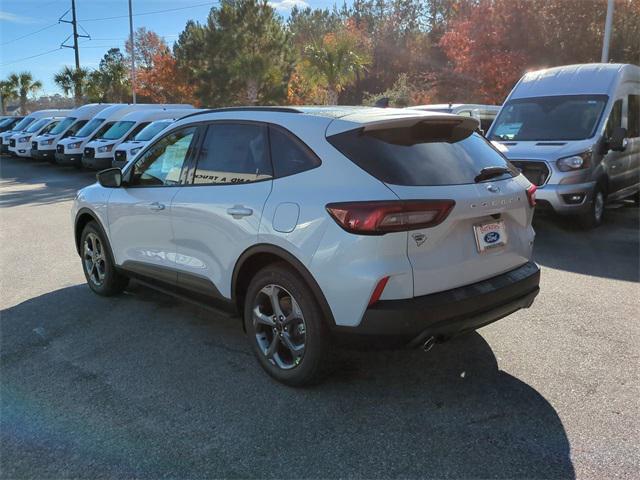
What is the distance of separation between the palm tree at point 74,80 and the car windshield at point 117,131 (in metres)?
31.3

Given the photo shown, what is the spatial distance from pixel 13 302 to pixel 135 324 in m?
1.54

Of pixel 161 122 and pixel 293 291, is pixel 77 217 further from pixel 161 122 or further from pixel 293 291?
pixel 161 122

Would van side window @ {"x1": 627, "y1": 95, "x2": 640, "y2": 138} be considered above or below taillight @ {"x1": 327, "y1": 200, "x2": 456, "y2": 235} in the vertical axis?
above

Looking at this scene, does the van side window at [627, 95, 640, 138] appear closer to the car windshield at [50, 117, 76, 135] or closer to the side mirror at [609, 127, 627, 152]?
the side mirror at [609, 127, 627, 152]

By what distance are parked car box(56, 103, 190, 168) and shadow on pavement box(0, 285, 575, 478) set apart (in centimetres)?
1520

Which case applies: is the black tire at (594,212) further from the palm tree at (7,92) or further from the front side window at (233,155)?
the palm tree at (7,92)

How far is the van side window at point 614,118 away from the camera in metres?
8.55

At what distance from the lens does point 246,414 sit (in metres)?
3.29

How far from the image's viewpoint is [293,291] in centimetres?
341

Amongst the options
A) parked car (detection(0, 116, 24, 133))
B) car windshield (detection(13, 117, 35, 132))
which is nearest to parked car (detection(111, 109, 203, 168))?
car windshield (detection(13, 117, 35, 132))

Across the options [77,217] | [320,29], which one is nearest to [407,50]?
[320,29]

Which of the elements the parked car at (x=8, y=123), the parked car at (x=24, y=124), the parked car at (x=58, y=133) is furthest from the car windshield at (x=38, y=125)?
the parked car at (x=8, y=123)

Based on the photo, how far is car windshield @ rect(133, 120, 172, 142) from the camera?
15859 mm

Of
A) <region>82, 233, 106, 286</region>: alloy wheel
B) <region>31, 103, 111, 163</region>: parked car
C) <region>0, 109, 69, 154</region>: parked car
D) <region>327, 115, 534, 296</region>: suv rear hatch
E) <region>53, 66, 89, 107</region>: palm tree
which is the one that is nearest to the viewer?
<region>327, 115, 534, 296</region>: suv rear hatch
